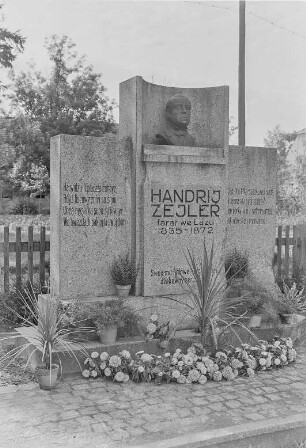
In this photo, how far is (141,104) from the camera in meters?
6.10

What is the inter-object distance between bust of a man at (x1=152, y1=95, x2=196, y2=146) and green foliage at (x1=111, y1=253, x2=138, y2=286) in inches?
54.9

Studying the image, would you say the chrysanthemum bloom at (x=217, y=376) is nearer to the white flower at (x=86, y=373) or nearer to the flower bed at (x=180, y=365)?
the flower bed at (x=180, y=365)

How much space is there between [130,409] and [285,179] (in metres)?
27.3

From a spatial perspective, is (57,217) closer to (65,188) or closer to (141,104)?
(65,188)

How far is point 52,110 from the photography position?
2759 centimetres

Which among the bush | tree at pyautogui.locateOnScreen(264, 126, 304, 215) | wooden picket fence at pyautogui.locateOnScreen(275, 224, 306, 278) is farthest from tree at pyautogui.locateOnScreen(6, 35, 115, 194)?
wooden picket fence at pyautogui.locateOnScreen(275, 224, 306, 278)

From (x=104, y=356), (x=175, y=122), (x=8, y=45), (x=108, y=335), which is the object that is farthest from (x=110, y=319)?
(x=8, y=45)

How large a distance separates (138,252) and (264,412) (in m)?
2.34

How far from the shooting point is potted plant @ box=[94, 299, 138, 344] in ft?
17.7

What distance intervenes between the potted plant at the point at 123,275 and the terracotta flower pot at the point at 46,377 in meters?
1.32

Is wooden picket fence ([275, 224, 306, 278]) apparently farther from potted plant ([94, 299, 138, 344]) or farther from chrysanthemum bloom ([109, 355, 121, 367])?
chrysanthemum bloom ([109, 355, 121, 367])

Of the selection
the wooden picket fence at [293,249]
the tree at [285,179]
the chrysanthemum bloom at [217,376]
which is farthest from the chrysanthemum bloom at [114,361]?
the tree at [285,179]

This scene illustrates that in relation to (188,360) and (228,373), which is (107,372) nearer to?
(188,360)

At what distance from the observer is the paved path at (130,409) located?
3895mm
